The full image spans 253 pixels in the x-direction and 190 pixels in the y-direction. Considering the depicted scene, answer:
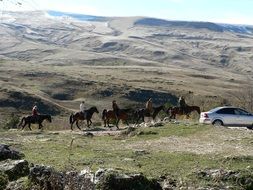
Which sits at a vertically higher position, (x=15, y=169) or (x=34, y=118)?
(x=15, y=169)

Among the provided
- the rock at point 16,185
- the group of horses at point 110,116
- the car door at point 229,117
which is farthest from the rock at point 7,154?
the group of horses at point 110,116

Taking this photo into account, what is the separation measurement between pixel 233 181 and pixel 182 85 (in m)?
113

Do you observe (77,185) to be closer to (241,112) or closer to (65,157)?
(65,157)

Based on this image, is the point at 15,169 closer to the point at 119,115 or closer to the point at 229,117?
the point at 229,117

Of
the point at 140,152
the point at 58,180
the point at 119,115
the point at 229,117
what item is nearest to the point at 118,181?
the point at 58,180

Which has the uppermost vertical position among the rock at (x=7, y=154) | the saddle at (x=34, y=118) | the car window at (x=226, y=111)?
the rock at (x=7, y=154)

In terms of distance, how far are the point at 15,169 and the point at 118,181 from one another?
3.36 metres

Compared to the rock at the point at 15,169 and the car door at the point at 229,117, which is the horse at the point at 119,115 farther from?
the rock at the point at 15,169

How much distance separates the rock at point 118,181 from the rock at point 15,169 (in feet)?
7.94

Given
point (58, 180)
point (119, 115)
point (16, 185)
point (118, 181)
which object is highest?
point (58, 180)

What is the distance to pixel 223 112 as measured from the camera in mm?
36000

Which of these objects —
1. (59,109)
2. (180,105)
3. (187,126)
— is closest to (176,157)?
(187,126)

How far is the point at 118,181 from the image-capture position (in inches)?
571

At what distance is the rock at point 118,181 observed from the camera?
14438 mm
